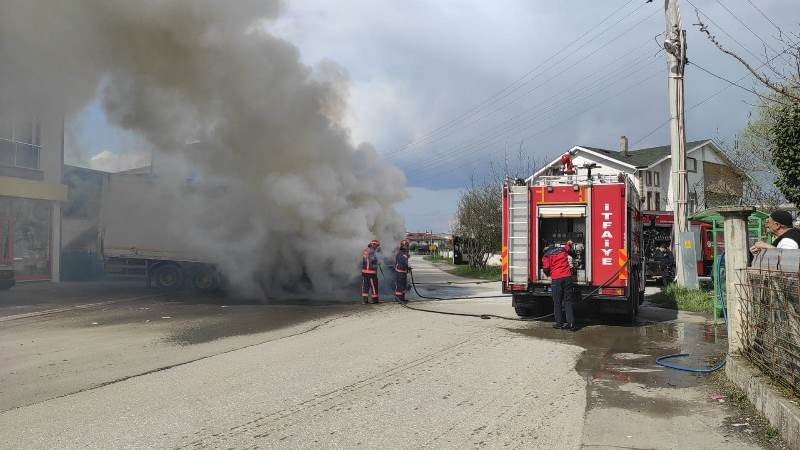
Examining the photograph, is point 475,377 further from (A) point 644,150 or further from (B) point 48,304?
(A) point 644,150

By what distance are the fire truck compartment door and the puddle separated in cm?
198

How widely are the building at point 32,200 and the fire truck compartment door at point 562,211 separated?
15.3m

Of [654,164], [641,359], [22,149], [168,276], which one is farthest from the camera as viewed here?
[654,164]

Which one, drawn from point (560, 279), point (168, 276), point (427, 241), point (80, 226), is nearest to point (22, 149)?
point (80, 226)

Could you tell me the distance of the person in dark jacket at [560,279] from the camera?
9984mm

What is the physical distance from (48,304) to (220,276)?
14.2 ft

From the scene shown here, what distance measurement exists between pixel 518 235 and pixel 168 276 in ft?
39.7

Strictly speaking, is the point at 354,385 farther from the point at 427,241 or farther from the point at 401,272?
the point at 427,241

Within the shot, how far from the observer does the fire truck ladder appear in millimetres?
10891

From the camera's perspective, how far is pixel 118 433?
454 cm

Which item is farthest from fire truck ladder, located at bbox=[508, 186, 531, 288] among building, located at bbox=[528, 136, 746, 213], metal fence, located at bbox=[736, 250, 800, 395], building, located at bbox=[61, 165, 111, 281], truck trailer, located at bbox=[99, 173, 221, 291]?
building, located at bbox=[528, 136, 746, 213]

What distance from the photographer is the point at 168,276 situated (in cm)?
1850

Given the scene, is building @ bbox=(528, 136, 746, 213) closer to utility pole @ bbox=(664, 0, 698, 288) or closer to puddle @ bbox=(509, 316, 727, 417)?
utility pole @ bbox=(664, 0, 698, 288)

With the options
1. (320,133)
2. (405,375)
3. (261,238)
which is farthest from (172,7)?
(405,375)
